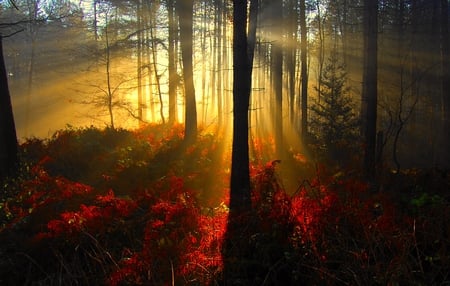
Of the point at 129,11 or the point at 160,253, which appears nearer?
the point at 160,253

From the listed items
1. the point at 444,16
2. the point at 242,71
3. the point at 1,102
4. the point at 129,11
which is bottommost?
the point at 1,102

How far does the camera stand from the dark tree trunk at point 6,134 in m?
9.76

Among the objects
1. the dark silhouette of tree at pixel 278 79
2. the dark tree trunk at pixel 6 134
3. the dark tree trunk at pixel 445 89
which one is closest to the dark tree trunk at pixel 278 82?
the dark silhouette of tree at pixel 278 79

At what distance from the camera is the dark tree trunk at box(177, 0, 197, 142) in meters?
14.3

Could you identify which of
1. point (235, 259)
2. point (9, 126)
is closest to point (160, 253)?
point (235, 259)

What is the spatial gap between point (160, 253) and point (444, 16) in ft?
65.7

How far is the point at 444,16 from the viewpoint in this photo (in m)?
19.1

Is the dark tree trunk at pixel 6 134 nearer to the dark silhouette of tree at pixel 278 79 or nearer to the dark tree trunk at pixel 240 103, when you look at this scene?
the dark tree trunk at pixel 240 103

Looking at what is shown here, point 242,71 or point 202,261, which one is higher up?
point 242,71

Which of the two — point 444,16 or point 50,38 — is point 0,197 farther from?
point 50,38

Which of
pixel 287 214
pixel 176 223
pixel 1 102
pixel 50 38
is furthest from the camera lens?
pixel 50 38

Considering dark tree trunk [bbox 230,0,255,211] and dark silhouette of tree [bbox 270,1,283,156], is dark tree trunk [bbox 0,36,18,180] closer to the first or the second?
dark tree trunk [bbox 230,0,255,211]

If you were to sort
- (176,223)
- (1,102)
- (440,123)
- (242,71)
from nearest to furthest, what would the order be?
(176,223)
(242,71)
(1,102)
(440,123)

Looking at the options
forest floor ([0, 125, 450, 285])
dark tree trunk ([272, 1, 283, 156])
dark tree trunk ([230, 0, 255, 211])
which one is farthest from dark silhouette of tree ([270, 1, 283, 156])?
dark tree trunk ([230, 0, 255, 211])
